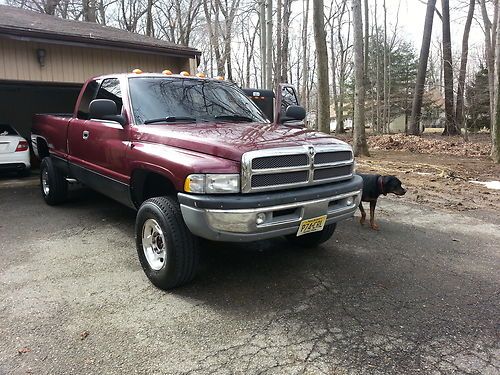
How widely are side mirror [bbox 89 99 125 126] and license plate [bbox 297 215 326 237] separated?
7.45 feet

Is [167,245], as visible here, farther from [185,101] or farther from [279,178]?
[185,101]

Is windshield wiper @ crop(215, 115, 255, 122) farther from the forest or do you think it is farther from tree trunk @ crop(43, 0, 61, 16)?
tree trunk @ crop(43, 0, 61, 16)

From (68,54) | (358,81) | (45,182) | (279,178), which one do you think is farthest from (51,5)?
(279,178)

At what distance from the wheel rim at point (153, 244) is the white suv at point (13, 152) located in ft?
24.5

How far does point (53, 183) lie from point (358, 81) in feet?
32.0

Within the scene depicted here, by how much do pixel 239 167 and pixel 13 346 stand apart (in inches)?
81.6

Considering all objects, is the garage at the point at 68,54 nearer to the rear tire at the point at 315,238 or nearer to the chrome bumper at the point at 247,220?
the rear tire at the point at 315,238

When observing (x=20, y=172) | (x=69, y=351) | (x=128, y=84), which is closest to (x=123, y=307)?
(x=69, y=351)

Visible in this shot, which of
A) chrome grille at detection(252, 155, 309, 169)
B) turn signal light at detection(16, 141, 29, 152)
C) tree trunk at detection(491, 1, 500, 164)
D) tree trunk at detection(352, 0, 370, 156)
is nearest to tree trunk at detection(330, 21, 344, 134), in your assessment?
tree trunk at detection(352, 0, 370, 156)

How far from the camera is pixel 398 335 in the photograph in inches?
116

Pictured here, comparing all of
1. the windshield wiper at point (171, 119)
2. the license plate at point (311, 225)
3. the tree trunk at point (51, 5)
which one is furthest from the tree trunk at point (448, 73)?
the tree trunk at point (51, 5)

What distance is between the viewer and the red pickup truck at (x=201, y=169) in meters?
3.19

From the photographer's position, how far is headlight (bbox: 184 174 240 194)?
317 centimetres

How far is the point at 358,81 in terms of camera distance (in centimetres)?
1285
